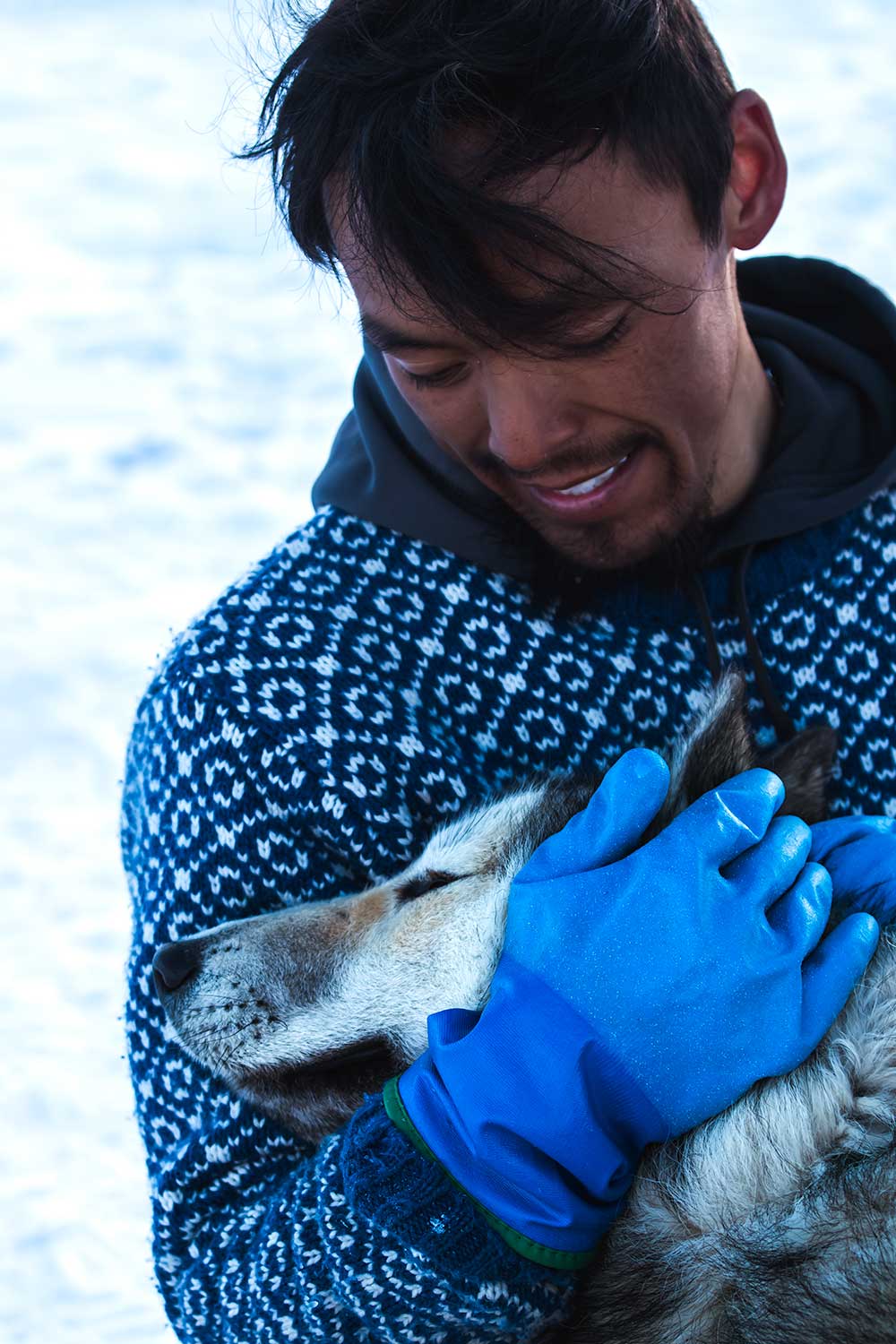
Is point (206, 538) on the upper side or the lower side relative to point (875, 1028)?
lower

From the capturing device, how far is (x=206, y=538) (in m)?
5.02

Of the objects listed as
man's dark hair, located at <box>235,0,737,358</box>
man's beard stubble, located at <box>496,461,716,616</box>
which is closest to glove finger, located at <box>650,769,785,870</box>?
man's beard stubble, located at <box>496,461,716,616</box>

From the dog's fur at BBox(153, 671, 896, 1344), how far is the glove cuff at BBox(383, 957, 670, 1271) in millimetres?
96

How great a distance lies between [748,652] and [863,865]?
46 cm

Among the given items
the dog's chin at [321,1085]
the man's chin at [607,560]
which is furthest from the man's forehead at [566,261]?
the dog's chin at [321,1085]

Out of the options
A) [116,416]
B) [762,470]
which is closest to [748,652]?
[762,470]

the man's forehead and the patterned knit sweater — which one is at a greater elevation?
the man's forehead

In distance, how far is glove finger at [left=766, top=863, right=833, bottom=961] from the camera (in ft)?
4.68

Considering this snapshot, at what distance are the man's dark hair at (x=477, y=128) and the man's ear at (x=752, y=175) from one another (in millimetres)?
223

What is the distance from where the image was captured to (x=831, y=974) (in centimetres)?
145

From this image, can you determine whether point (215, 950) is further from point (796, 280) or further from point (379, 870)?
point (796, 280)

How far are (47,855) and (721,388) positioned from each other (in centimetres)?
271

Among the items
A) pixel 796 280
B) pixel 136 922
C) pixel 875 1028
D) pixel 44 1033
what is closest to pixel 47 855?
→ pixel 44 1033

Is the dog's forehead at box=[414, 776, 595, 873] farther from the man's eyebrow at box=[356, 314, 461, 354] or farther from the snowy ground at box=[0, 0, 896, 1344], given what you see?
the snowy ground at box=[0, 0, 896, 1344]
